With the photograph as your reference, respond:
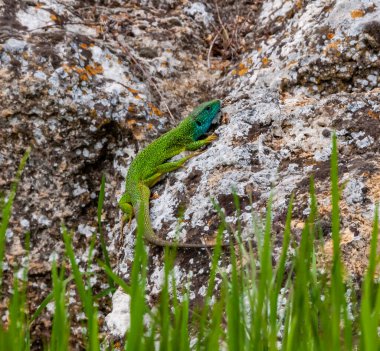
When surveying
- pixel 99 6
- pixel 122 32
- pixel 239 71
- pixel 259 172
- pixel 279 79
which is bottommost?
pixel 259 172

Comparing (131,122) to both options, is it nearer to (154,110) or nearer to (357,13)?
(154,110)

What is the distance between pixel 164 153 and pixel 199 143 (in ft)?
1.44

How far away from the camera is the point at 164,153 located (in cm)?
427

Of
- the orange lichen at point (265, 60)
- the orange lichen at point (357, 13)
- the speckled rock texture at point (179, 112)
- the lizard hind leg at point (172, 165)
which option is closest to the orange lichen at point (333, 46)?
the speckled rock texture at point (179, 112)

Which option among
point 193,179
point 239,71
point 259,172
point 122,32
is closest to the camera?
point 259,172

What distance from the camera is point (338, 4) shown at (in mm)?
4012

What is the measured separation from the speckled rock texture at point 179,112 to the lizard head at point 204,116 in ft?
0.28

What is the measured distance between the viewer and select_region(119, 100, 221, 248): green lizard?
387cm

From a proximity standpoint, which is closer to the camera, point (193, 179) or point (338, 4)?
point (193, 179)

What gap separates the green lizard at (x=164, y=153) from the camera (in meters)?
3.87

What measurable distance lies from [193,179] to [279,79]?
1.01 metres

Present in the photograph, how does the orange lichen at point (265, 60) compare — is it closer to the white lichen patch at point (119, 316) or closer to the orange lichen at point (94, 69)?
the orange lichen at point (94, 69)

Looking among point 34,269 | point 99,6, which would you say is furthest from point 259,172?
point 99,6

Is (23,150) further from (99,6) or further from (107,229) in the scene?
(99,6)
